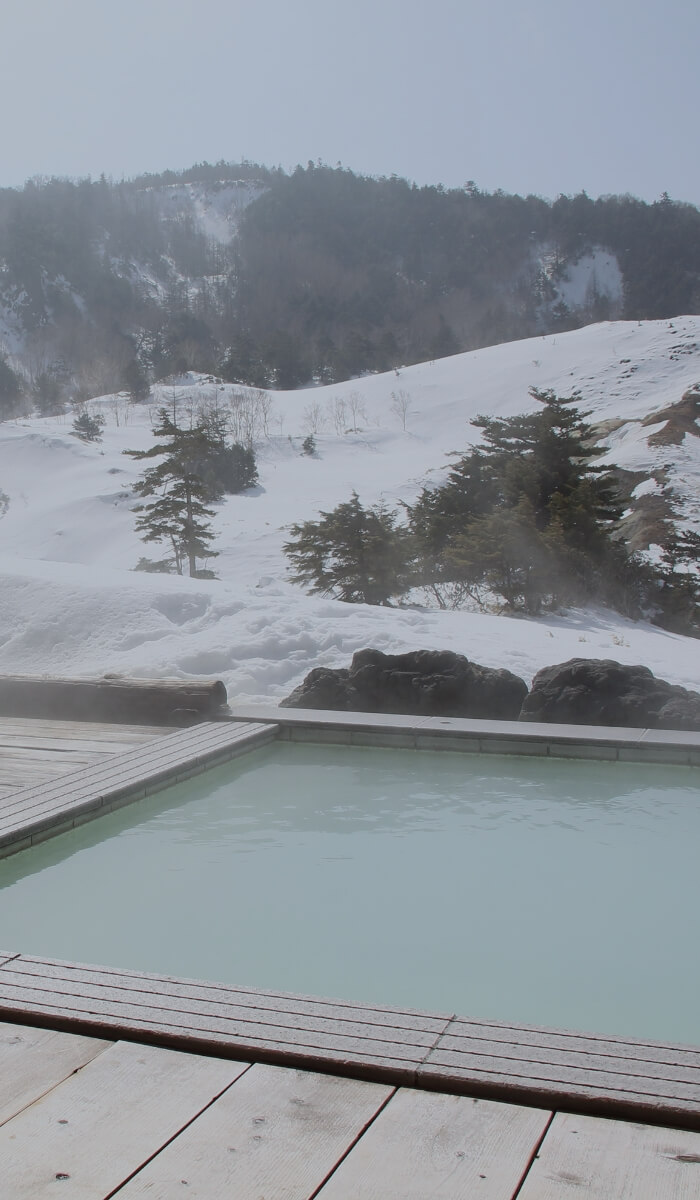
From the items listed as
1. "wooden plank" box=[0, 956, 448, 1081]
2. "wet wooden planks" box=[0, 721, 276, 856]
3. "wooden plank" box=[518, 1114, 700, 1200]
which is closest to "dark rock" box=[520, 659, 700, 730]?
"wet wooden planks" box=[0, 721, 276, 856]

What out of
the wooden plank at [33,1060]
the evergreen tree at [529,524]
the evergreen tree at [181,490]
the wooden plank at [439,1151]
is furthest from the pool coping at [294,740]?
the evergreen tree at [181,490]

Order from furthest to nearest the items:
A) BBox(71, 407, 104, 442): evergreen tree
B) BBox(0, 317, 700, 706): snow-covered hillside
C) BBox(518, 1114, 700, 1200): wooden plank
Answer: BBox(71, 407, 104, 442): evergreen tree, BBox(0, 317, 700, 706): snow-covered hillside, BBox(518, 1114, 700, 1200): wooden plank

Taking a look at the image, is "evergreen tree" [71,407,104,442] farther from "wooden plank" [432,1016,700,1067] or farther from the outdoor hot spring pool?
"wooden plank" [432,1016,700,1067]

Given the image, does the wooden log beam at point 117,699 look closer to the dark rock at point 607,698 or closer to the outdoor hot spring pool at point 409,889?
the outdoor hot spring pool at point 409,889

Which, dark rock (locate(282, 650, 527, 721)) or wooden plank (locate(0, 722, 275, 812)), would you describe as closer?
wooden plank (locate(0, 722, 275, 812))

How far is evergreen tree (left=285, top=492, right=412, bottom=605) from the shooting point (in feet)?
39.4

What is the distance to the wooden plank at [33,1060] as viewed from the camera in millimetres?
1516

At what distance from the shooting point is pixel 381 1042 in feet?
5.42

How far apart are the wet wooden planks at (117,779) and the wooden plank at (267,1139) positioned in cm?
186

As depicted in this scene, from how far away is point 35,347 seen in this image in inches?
2415

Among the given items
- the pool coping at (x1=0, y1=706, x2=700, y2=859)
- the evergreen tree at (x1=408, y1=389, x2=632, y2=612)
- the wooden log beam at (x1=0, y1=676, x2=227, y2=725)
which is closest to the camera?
the pool coping at (x1=0, y1=706, x2=700, y2=859)

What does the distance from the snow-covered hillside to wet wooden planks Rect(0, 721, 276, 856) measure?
1033mm

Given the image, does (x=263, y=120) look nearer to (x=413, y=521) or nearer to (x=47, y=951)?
(x=413, y=521)

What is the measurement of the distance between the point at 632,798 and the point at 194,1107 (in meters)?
3.11
